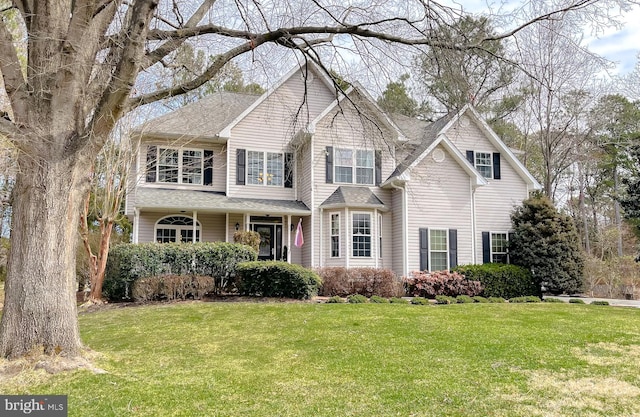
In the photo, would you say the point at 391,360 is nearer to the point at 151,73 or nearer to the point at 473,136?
the point at 151,73

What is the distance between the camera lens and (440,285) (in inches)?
556

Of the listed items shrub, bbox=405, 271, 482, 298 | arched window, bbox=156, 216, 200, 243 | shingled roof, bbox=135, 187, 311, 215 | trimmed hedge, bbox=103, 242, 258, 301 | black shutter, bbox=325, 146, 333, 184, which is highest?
black shutter, bbox=325, 146, 333, 184

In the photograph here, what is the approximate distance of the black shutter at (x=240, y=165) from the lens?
16859 mm

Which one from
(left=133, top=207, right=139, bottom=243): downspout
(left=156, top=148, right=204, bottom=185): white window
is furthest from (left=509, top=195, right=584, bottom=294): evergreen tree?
(left=133, top=207, right=139, bottom=243): downspout

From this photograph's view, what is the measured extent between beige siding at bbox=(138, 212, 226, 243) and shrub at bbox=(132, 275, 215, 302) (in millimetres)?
4874

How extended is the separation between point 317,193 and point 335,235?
1.69 m

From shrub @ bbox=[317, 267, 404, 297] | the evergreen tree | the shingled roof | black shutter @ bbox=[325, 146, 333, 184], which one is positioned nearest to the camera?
shrub @ bbox=[317, 267, 404, 297]

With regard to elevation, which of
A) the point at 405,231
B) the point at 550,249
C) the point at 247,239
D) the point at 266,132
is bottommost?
the point at 550,249

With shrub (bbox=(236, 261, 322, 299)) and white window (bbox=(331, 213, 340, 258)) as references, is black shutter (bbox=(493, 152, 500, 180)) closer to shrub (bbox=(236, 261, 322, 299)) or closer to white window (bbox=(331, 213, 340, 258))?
white window (bbox=(331, 213, 340, 258))

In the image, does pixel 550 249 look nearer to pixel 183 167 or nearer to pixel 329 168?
pixel 329 168

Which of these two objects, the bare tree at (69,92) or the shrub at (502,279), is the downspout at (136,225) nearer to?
the bare tree at (69,92)

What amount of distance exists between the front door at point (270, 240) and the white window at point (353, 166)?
3163mm

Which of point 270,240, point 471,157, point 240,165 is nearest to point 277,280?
point 270,240

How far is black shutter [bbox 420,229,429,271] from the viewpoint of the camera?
52.3 ft
